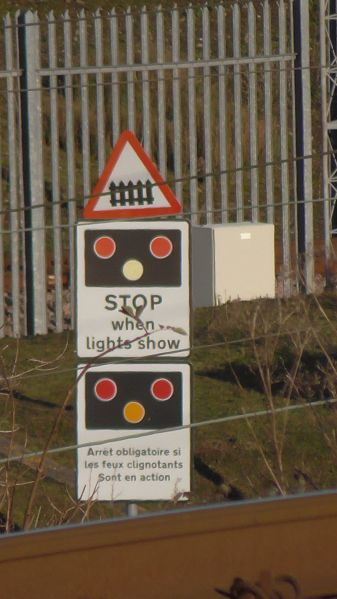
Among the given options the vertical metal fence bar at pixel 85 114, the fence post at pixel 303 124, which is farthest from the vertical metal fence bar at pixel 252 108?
the vertical metal fence bar at pixel 85 114

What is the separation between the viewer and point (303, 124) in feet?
29.0

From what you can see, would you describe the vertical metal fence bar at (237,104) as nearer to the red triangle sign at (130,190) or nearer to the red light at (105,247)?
the red triangle sign at (130,190)

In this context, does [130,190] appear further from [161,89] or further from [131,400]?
[161,89]

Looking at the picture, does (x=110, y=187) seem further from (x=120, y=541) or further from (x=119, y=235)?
(x=120, y=541)

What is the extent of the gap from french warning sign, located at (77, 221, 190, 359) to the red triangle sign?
0.27 ft

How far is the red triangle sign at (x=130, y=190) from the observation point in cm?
462

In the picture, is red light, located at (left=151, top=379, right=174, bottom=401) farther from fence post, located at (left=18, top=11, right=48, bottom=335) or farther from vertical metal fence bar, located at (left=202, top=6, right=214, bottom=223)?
vertical metal fence bar, located at (left=202, top=6, right=214, bottom=223)

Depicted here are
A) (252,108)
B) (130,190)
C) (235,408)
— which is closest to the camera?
(130,190)

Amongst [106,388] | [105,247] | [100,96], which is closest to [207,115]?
[100,96]

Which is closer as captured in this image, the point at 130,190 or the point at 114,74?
the point at 130,190

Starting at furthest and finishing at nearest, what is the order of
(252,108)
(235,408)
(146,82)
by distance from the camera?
(252,108)
(146,82)
(235,408)

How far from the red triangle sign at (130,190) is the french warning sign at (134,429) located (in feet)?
1.67

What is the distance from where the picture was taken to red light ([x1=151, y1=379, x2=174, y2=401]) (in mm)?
4543

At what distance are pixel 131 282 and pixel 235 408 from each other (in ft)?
9.02
